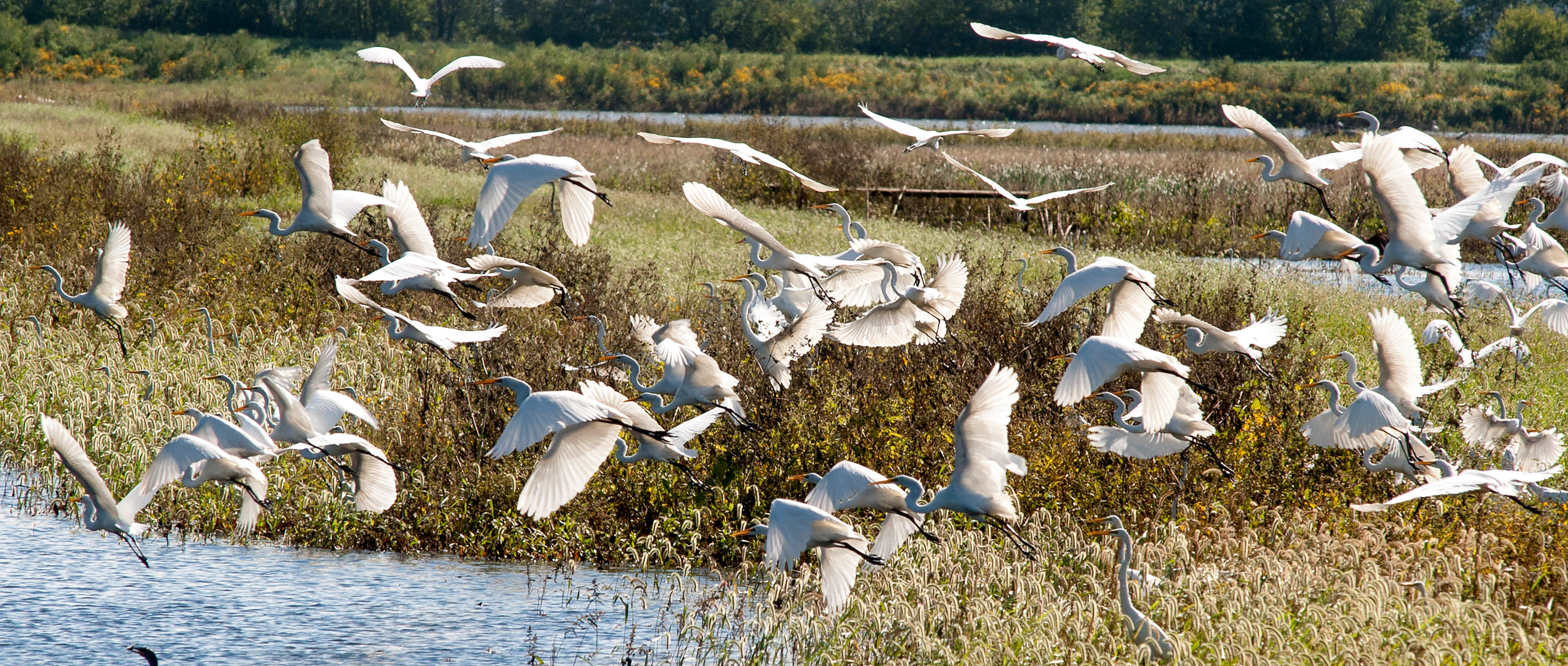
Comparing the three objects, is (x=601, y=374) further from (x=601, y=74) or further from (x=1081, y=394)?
(x=601, y=74)

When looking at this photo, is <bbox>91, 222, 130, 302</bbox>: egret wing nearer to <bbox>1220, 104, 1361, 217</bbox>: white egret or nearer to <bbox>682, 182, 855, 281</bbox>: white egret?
<bbox>682, 182, 855, 281</bbox>: white egret

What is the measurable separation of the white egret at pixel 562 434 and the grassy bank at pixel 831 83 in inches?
1748

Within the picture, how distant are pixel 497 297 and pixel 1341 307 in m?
9.97

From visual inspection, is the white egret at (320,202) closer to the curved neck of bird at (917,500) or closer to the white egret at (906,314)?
the white egret at (906,314)

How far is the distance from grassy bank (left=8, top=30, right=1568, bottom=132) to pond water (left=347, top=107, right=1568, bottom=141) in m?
1.12

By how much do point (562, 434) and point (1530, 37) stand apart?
64020 mm

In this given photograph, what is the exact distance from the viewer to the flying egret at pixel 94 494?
4.87 m

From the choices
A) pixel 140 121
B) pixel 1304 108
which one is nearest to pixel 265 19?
pixel 140 121

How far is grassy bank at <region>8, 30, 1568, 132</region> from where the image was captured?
4972 cm

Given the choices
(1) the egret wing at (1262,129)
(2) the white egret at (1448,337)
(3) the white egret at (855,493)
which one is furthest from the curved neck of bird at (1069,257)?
(2) the white egret at (1448,337)

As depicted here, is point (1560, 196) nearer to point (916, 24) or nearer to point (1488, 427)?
point (1488, 427)

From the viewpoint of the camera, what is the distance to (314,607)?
6.87 m

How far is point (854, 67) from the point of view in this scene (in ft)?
203

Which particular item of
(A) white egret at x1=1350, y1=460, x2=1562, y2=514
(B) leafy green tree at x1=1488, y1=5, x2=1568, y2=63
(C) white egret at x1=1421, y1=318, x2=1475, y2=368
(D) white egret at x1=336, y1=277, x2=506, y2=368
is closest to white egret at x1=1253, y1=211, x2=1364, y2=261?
(A) white egret at x1=1350, y1=460, x2=1562, y2=514
